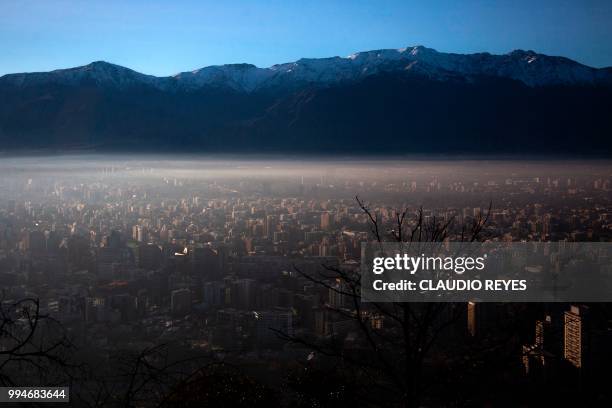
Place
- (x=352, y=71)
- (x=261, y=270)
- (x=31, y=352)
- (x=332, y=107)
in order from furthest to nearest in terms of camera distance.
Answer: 1. (x=352, y=71)
2. (x=332, y=107)
3. (x=261, y=270)
4. (x=31, y=352)

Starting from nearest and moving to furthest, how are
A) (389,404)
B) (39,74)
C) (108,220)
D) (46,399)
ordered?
(389,404) < (46,399) < (108,220) < (39,74)

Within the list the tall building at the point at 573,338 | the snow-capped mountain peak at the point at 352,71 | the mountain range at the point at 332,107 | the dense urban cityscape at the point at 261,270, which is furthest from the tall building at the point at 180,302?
the snow-capped mountain peak at the point at 352,71

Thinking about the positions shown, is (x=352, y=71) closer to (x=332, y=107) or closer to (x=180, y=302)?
(x=332, y=107)

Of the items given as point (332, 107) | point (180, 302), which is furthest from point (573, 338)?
point (332, 107)

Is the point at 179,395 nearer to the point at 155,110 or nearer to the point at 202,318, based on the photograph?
the point at 202,318

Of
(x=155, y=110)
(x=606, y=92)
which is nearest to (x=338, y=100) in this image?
(x=155, y=110)

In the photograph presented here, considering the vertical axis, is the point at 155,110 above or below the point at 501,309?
above

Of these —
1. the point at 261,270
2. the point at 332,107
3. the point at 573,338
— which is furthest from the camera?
the point at 332,107
